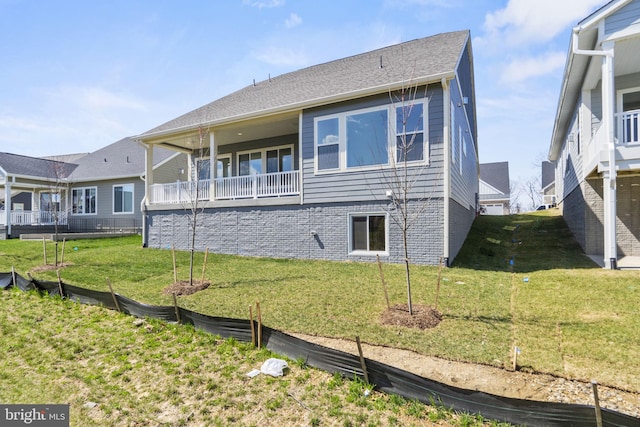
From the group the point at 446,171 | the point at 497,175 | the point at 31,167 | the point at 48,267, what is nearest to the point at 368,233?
the point at 446,171

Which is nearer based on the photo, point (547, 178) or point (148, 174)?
point (148, 174)

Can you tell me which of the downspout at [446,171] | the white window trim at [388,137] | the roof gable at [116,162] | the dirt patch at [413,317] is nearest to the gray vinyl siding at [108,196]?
the roof gable at [116,162]

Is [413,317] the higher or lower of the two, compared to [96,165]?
lower

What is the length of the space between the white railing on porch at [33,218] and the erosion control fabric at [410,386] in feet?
63.4

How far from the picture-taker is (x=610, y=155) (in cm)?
741

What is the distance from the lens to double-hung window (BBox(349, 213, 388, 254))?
9156mm

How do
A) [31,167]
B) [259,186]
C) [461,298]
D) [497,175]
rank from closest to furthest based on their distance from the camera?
[461,298], [259,186], [31,167], [497,175]

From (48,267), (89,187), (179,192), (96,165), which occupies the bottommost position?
(48,267)

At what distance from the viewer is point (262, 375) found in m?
3.70

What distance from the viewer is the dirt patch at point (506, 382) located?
2930 mm

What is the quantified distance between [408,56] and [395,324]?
9.18 metres

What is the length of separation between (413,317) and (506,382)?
1659 mm

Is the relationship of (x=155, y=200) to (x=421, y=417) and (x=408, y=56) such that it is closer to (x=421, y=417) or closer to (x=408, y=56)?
(x=408, y=56)

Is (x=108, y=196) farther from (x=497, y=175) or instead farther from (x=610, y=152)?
(x=497, y=175)
